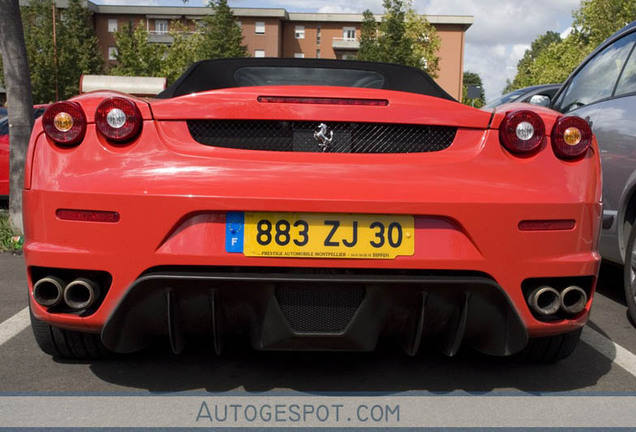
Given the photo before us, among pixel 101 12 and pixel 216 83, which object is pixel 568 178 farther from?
pixel 101 12

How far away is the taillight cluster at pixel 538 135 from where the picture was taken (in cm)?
268

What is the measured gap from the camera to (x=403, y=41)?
55.4 m

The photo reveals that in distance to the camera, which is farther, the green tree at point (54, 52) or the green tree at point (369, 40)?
the green tree at point (369, 40)

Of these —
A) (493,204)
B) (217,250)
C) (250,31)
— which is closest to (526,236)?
(493,204)

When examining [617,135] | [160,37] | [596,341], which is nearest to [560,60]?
[160,37]

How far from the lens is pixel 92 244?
2.52m

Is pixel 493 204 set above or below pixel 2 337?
above

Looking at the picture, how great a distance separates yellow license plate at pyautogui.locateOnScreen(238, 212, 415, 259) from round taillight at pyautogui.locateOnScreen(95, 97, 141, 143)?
21.0 inches

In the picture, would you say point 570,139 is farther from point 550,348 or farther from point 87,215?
point 87,215

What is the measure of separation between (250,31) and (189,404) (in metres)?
74.5

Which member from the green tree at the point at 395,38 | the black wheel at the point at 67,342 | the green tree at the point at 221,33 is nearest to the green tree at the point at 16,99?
the black wheel at the point at 67,342

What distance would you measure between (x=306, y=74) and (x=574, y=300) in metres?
1.77

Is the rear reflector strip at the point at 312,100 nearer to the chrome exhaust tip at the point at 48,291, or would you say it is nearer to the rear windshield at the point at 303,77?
the chrome exhaust tip at the point at 48,291

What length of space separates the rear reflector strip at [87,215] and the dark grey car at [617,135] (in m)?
2.80
